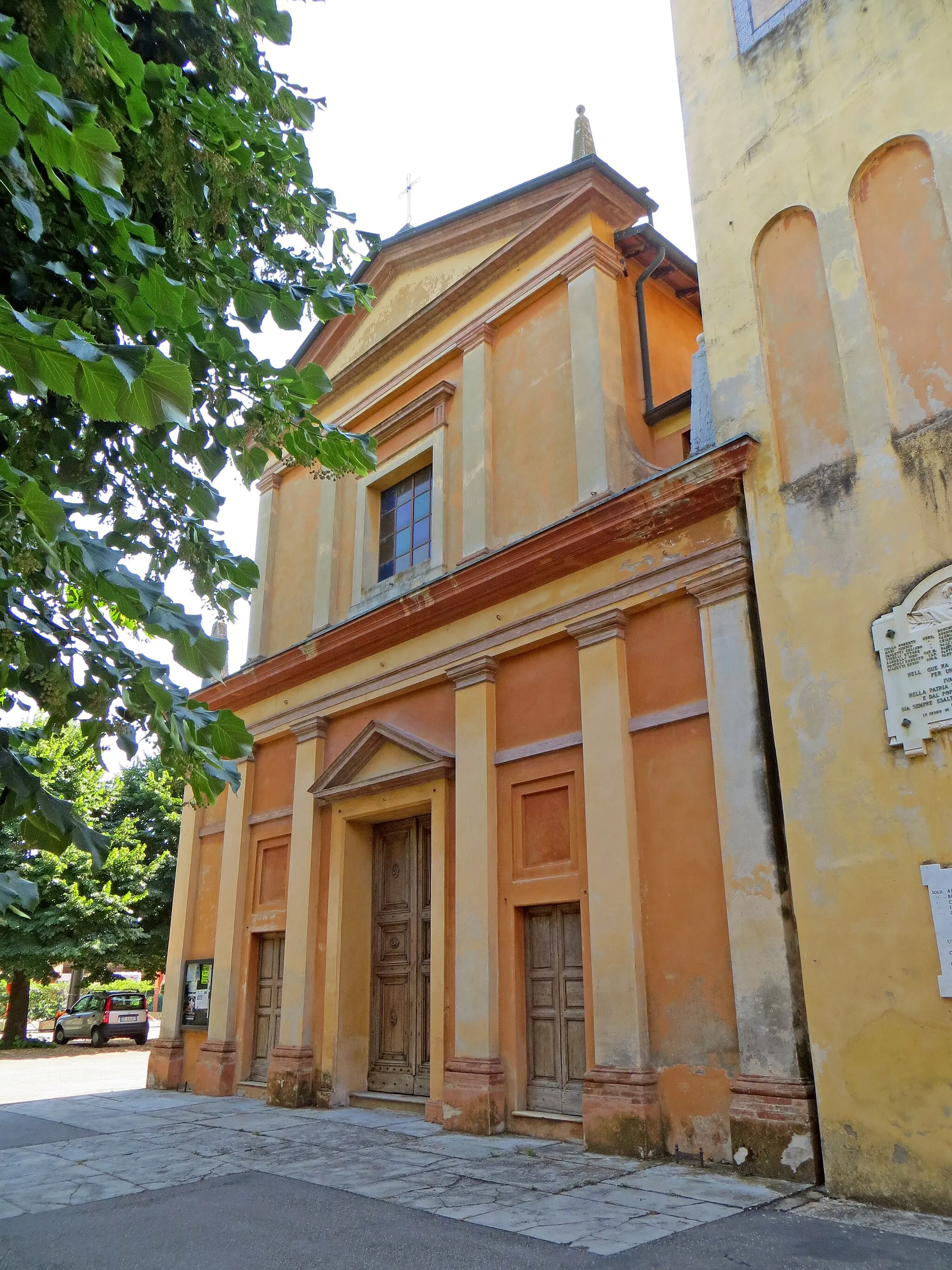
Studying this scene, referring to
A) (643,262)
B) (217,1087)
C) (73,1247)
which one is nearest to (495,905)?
(73,1247)

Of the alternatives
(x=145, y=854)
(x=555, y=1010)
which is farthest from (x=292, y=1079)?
(x=145, y=854)

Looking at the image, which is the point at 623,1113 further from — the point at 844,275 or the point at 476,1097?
the point at 844,275

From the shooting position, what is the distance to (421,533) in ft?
38.2

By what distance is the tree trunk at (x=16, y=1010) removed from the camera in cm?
2075

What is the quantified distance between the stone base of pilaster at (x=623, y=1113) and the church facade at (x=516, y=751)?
22mm

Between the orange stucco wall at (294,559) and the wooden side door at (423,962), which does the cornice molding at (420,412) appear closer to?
the orange stucco wall at (294,559)

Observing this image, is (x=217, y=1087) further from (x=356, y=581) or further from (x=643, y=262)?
(x=643, y=262)

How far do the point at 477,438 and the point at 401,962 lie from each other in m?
5.75

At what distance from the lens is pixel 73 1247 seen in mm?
5020

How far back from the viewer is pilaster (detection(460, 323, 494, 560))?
10.2m

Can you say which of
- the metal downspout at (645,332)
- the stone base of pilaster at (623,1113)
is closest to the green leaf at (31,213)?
the stone base of pilaster at (623,1113)

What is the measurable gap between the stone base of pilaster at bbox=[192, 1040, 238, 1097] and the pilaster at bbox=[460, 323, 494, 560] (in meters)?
6.59

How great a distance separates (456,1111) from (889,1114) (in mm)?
3921

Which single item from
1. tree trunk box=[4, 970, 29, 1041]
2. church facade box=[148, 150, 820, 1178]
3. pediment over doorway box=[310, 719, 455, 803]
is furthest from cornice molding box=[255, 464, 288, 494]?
tree trunk box=[4, 970, 29, 1041]
